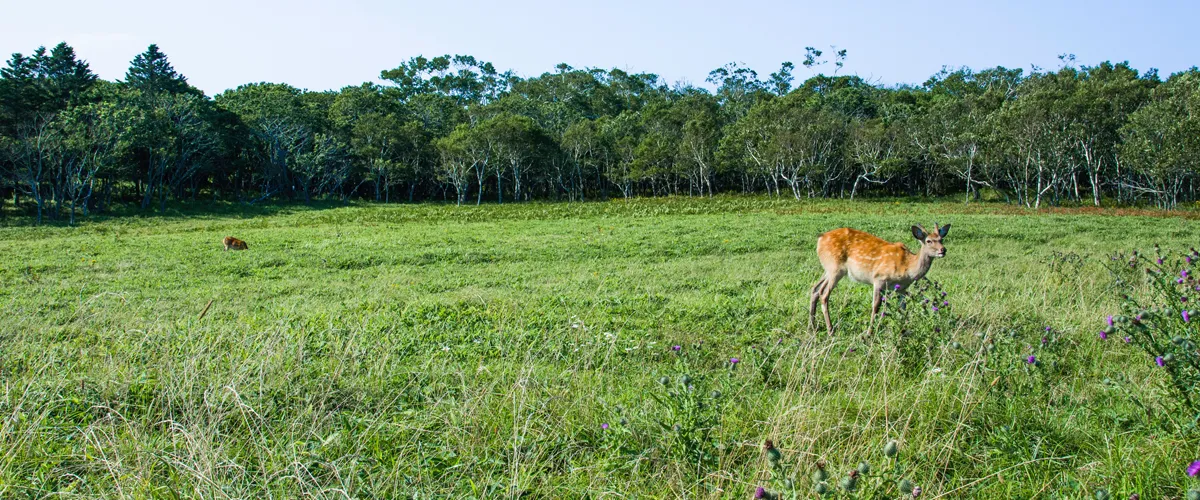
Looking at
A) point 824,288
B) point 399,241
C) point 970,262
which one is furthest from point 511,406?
point 399,241

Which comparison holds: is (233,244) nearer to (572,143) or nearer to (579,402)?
(579,402)

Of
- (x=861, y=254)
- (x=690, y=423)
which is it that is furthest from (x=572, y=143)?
(x=690, y=423)

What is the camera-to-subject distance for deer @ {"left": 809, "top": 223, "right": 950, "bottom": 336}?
843 centimetres

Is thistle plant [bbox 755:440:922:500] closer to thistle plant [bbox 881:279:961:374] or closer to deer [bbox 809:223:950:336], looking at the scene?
thistle plant [bbox 881:279:961:374]

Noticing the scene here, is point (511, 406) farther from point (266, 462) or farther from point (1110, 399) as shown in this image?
point (1110, 399)

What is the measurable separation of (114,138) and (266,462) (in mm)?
48002

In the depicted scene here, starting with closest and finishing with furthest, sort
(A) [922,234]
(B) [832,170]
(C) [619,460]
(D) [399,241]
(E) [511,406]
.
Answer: (C) [619,460] < (E) [511,406] < (A) [922,234] < (D) [399,241] < (B) [832,170]

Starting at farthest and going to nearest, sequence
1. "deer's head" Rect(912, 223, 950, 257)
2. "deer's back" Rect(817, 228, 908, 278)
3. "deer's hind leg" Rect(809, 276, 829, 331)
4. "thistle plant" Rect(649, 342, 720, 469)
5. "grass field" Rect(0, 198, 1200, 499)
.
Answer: "deer's back" Rect(817, 228, 908, 278)
"deer's head" Rect(912, 223, 950, 257)
"deer's hind leg" Rect(809, 276, 829, 331)
"thistle plant" Rect(649, 342, 720, 469)
"grass field" Rect(0, 198, 1200, 499)

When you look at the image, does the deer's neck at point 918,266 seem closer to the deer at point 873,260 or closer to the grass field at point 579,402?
the deer at point 873,260

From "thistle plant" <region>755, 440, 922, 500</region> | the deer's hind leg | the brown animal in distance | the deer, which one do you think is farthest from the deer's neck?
the brown animal in distance

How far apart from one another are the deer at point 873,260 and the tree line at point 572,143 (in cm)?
3930

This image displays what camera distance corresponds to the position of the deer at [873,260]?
8.43 metres

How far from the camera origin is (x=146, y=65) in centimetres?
5456

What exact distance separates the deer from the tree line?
3930 cm
